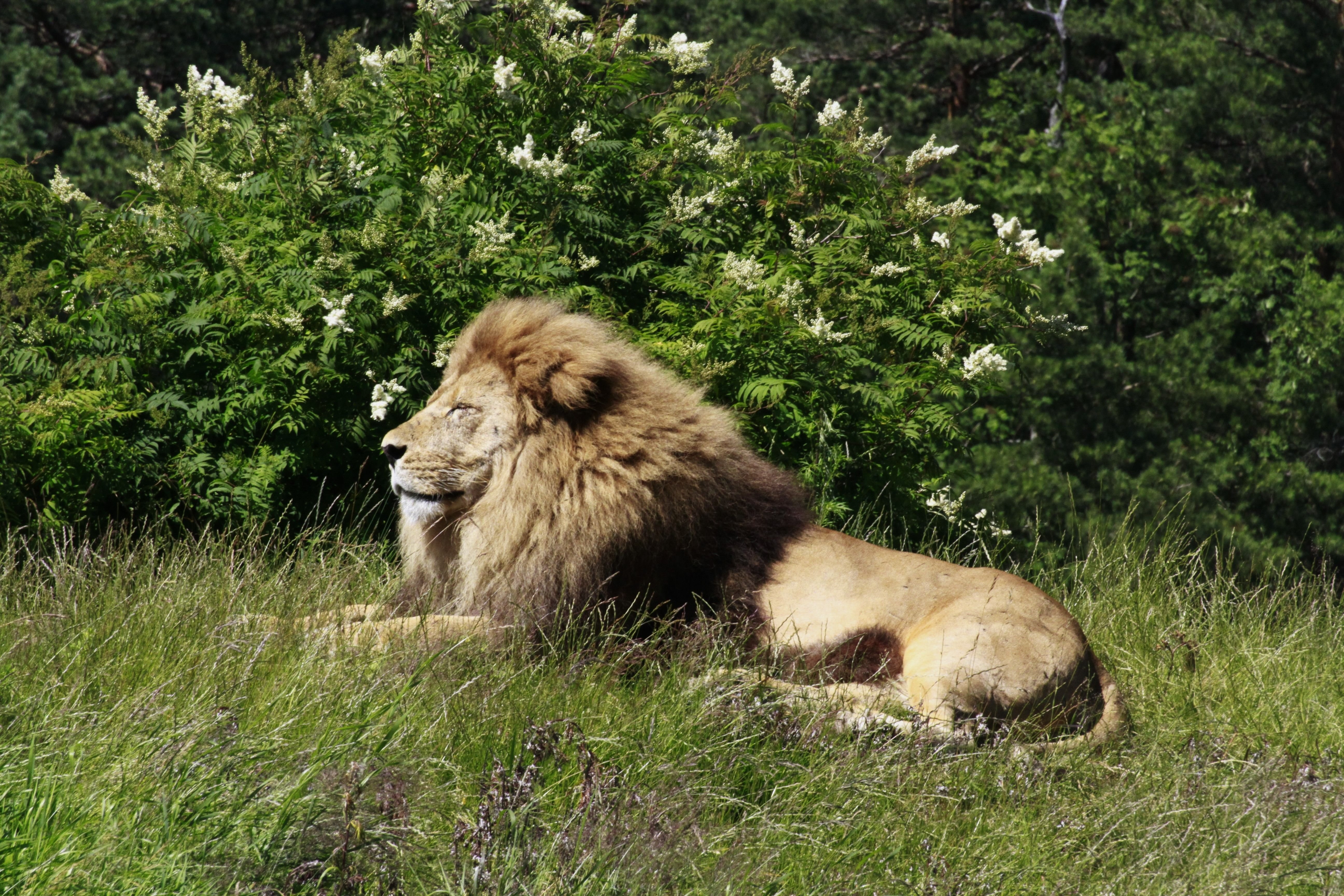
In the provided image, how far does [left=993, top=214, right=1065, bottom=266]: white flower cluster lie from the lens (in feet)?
20.6

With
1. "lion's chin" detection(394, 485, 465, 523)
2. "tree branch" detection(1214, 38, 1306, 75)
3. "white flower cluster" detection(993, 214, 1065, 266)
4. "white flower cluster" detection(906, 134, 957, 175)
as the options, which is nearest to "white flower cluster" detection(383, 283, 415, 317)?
"lion's chin" detection(394, 485, 465, 523)

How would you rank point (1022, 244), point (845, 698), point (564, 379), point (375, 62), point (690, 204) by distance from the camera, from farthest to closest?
point (375, 62) → point (1022, 244) → point (690, 204) → point (564, 379) → point (845, 698)

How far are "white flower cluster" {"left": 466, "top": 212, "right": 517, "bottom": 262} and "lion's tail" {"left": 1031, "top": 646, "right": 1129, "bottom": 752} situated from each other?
2.92 metres

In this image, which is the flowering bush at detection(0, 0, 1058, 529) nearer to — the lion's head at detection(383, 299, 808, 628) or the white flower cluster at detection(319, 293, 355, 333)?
the white flower cluster at detection(319, 293, 355, 333)

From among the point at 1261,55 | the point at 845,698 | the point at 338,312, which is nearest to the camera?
the point at 845,698

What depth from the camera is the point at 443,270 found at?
5.73 meters

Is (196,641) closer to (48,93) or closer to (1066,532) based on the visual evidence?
(1066,532)

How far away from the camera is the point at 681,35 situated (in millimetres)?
6699

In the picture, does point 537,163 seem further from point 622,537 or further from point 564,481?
point 622,537

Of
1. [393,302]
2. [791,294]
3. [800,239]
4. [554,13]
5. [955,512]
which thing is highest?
[554,13]

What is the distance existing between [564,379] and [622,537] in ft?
1.90

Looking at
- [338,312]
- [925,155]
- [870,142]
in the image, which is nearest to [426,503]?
[338,312]

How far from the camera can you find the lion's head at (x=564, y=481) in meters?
4.33

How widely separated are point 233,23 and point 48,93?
2.57 metres
